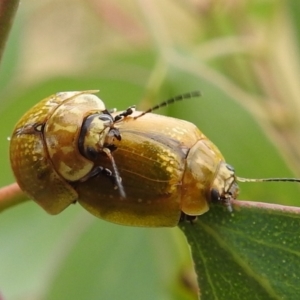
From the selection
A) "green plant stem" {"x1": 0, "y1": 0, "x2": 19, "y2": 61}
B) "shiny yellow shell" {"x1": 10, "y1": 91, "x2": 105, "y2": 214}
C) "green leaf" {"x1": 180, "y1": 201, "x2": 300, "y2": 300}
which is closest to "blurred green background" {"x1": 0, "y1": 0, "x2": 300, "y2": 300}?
"green leaf" {"x1": 180, "y1": 201, "x2": 300, "y2": 300}

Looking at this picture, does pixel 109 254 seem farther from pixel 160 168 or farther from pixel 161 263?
pixel 160 168

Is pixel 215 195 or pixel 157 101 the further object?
pixel 157 101

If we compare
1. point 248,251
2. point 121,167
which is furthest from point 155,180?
point 248,251

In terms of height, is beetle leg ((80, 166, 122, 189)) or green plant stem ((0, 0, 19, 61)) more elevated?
green plant stem ((0, 0, 19, 61))

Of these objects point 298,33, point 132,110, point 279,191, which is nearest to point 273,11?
point 298,33

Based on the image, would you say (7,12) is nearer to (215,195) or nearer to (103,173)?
(103,173)

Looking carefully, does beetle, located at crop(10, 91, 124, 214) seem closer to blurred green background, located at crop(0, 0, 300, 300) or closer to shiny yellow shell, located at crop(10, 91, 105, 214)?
shiny yellow shell, located at crop(10, 91, 105, 214)

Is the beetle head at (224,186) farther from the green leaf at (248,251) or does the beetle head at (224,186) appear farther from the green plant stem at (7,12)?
the green plant stem at (7,12)
